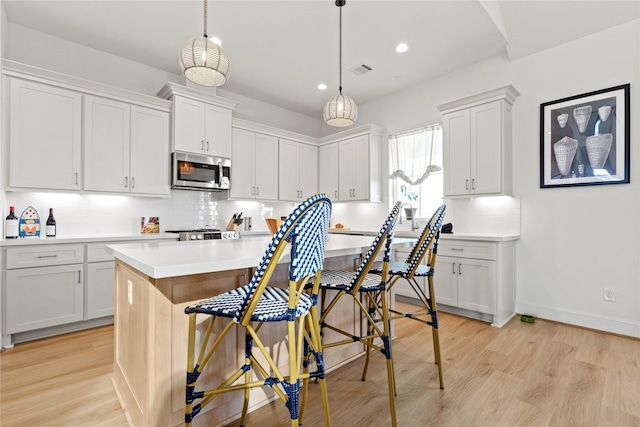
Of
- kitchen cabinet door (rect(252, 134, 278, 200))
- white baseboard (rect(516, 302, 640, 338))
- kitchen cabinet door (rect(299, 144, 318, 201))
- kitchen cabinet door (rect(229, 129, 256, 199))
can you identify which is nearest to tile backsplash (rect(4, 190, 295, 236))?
kitchen cabinet door (rect(229, 129, 256, 199))

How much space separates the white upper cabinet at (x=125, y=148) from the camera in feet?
10.7

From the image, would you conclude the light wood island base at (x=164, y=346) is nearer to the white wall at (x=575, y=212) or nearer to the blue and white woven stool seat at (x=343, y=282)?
the blue and white woven stool seat at (x=343, y=282)

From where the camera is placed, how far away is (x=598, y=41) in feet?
10.2

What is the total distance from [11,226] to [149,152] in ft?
4.66

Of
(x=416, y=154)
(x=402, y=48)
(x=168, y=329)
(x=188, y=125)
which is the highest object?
(x=402, y=48)

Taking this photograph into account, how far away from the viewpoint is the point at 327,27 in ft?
10.6

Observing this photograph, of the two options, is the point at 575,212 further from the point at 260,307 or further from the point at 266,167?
the point at 266,167

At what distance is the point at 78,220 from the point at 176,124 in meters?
1.52

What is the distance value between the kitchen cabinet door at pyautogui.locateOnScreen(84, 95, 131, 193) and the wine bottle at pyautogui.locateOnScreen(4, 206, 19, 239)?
0.63 metres

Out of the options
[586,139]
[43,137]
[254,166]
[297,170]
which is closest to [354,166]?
[297,170]

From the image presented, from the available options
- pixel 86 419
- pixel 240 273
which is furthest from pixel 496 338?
pixel 86 419

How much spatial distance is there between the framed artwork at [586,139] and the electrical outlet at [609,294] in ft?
3.38

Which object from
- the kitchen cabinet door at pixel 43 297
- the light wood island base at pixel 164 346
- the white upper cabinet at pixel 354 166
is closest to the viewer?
the light wood island base at pixel 164 346

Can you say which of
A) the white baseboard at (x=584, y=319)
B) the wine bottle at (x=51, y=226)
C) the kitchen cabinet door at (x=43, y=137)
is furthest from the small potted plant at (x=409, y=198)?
the wine bottle at (x=51, y=226)
